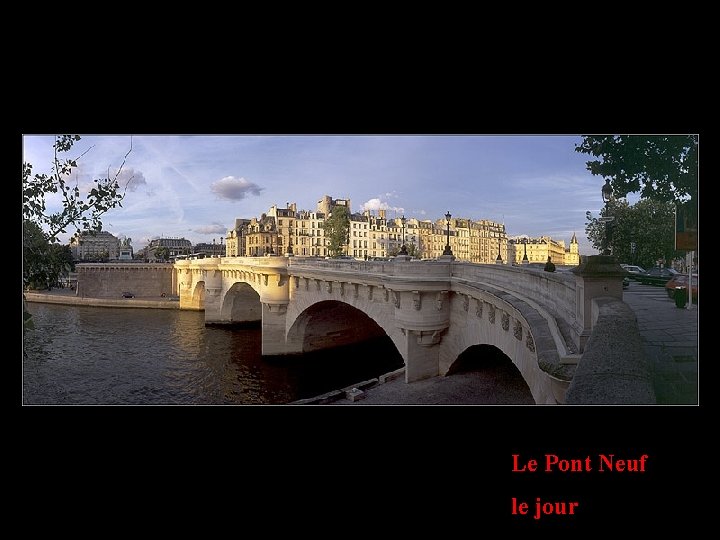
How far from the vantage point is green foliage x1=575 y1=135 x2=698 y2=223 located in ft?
18.2

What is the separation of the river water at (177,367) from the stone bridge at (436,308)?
73.2 inches

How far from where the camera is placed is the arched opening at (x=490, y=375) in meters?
10.8

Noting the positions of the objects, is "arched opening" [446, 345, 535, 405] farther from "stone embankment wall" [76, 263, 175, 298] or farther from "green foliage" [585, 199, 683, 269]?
"stone embankment wall" [76, 263, 175, 298]

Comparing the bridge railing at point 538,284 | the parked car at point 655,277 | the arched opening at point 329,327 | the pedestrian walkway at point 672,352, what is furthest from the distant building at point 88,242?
the parked car at point 655,277

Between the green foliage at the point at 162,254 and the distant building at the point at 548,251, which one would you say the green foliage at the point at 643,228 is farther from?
the green foliage at the point at 162,254

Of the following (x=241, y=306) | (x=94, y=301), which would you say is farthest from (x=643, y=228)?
(x=94, y=301)

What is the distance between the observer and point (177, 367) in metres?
21.3

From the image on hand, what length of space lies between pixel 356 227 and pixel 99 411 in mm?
37369

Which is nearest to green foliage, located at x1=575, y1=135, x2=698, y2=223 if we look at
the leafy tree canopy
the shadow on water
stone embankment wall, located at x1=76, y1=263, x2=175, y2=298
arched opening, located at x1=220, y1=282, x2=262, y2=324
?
the leafy tree canopy

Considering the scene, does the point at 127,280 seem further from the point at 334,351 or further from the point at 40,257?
the point at 40,257

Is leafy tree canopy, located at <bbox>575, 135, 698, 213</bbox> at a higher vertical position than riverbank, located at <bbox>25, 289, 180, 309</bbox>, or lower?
higher

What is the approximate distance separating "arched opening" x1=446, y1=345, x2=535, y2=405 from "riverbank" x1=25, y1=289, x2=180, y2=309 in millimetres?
34106
